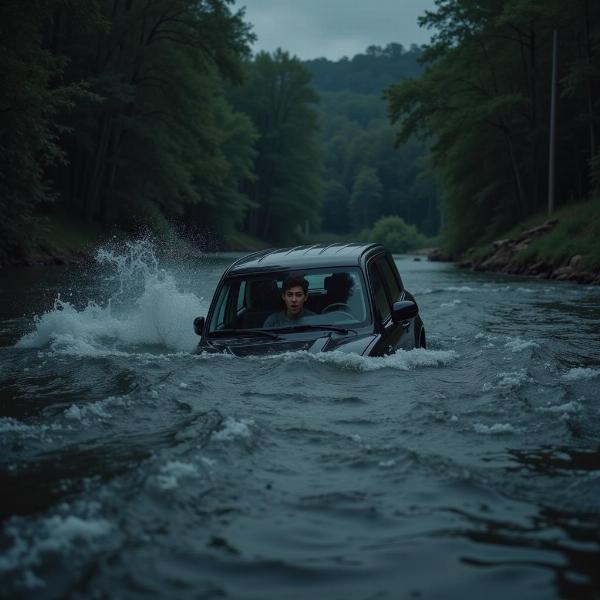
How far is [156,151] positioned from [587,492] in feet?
127

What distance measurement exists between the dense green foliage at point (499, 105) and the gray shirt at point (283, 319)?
1145 inches

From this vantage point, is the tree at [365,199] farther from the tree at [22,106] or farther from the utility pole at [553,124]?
the tree at [22,106]

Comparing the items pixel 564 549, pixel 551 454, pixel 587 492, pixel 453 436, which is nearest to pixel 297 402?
pixel 453 436

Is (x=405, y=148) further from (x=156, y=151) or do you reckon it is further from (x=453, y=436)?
(x=453, y=436)

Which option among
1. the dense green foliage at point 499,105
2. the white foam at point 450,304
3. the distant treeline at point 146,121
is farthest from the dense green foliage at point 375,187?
the white foam at point 450,304

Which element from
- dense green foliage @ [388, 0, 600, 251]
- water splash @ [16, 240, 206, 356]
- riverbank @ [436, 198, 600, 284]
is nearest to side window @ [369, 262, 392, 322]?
water splash @ [16, 240, 206, 356]

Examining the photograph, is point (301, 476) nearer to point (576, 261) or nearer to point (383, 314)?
point (383, 314)

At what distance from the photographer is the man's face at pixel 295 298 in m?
8.12

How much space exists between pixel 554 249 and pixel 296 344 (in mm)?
21927

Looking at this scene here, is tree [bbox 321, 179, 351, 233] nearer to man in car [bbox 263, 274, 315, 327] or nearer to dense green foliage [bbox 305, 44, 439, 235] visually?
dense green foliage [bbox 305, 44, 439, 235]

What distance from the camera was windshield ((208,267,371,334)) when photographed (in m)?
8.27

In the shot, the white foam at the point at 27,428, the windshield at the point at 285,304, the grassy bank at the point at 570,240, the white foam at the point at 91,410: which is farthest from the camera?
the grassy bank at the point at 570,240

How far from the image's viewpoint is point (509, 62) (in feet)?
132

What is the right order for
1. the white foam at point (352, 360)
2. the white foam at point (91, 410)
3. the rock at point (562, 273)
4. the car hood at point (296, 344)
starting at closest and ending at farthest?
1. the white foam at point (91, 410)
2. the white foam at point (352, 360)
3. the car hood at point (296, 344)
4. the rock at point (562, 273)
